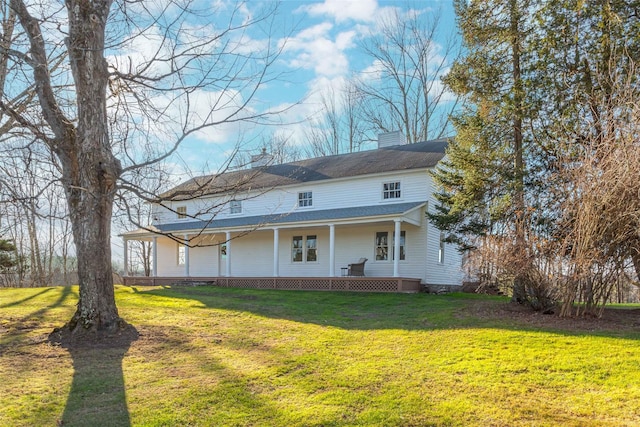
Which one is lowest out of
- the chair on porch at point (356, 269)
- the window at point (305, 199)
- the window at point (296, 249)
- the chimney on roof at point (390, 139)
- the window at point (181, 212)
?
the chair on porch at point (356, 269)

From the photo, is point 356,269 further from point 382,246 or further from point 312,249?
point 312,249

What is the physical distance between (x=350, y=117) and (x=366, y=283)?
19.7 metres

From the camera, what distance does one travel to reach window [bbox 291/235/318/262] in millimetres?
20516

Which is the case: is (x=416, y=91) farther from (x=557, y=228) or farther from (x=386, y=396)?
(x=386, y=396)

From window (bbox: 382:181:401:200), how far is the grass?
977 cm

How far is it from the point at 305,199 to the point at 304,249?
7.75 feet

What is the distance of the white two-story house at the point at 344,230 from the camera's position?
57.8ft

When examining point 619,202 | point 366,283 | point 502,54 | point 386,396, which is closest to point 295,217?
point 366,283

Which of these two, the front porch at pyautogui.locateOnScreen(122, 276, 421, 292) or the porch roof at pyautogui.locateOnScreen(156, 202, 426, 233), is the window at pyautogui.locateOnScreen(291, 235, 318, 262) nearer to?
the porch roof at pyautogui.locateOnScreen(156, 202, 426, 233)

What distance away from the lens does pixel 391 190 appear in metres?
18.8

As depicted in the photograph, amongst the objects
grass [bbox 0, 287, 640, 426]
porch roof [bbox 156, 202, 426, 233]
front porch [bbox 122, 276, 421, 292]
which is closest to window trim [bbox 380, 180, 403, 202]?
porch roof [bbox 156, 202, 426, 233]

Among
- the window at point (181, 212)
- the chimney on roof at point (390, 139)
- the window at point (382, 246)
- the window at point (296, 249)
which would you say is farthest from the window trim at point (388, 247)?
the window at point (181, 212)

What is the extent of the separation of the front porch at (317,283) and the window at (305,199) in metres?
4.03

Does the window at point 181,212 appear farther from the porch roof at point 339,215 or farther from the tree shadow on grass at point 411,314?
the tree shadow on grass at point 411,314
